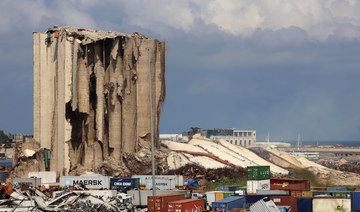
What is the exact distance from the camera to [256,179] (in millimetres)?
76500

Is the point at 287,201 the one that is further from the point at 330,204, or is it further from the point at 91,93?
the point at 91,93

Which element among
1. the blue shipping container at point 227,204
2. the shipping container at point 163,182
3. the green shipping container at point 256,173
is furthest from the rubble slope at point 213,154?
the blue shipping container at point 227,204

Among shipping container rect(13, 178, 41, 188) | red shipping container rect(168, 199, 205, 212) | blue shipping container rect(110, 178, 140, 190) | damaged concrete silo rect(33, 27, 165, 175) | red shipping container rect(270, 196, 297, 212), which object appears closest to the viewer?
red shipping container rect(168, 199, 205, 212)

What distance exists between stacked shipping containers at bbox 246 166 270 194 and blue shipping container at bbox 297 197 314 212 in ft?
46.7

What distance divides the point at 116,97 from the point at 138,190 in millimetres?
36961

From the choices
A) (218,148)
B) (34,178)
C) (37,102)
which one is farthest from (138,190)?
(218,148)

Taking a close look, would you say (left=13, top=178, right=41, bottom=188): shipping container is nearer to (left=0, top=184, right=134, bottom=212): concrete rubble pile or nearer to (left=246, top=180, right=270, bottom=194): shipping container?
(left=0, top=184, right=134, bottom=212): concrete rubble pile

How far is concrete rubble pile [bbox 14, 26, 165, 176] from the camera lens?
100812 millimetres

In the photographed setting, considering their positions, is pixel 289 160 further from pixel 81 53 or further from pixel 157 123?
pixel 81 53

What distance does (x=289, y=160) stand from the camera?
14175cm

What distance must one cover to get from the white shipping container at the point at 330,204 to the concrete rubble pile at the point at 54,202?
61.1 feet

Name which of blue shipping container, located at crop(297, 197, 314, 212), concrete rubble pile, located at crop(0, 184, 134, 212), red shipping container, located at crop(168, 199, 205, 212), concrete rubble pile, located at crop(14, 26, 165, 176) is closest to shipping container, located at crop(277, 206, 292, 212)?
blue shipping container, located at crop(297, 197, 314, 212)

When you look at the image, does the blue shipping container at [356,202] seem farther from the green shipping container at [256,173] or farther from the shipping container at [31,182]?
the shipping container at [31,182]

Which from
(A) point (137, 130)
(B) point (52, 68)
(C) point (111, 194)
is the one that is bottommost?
(C) point (111, 194)
